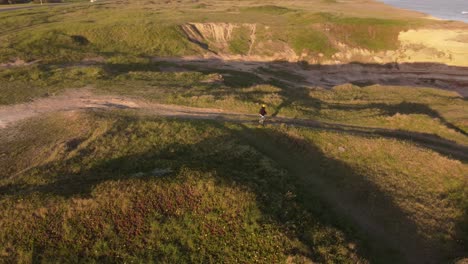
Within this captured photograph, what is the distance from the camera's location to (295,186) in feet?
72.4

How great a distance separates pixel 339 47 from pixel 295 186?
63.5 metres

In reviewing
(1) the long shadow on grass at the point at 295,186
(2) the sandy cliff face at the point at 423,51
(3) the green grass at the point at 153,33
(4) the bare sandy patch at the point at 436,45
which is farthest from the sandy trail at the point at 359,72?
(1) the long shadow on grass at the point at 295,186

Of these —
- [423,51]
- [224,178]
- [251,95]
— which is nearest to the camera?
[224,178]

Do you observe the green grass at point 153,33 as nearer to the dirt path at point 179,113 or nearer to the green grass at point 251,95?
the green grass at point 251,95

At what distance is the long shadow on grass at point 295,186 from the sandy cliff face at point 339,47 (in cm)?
4797

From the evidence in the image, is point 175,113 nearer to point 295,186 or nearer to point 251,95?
point 251,95

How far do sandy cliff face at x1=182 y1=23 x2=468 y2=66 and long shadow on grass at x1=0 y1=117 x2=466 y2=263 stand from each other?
4797 cm

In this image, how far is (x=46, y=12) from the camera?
271ft

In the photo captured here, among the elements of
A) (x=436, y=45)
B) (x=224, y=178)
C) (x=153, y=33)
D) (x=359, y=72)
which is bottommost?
(x=359, y=72)

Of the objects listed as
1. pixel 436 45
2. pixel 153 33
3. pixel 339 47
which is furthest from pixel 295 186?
pixel 436 45

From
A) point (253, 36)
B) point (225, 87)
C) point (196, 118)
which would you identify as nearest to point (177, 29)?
point (253, 36)

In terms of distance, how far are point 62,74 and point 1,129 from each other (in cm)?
1736

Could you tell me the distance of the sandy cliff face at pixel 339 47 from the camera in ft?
238

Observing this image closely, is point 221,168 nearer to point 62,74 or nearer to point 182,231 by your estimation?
point 182,231
